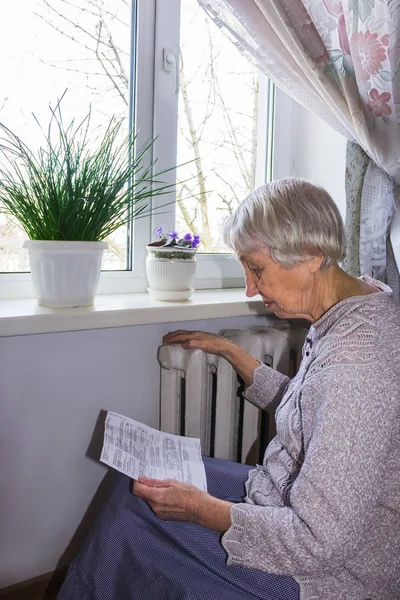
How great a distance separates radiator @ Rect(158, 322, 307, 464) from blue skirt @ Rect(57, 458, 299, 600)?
0.29m

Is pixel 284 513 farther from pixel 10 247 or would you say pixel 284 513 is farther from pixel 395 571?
pixel 10 247

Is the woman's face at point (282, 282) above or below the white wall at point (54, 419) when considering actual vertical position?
above

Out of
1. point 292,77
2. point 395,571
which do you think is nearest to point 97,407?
point 395,571

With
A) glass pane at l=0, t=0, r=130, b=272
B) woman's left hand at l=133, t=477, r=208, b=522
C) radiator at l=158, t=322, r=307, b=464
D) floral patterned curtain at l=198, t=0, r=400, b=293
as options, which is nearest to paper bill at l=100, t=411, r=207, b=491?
woman's left hand at l=133, t=477, r=208, b=522

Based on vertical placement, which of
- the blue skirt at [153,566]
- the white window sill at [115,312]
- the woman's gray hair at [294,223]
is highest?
the woman's gray hair at [294,223]

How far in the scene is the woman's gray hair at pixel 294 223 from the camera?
99cm

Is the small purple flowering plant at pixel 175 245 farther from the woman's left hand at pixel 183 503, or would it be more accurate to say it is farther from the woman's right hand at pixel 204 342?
the woman's left hand at pixel 183 503

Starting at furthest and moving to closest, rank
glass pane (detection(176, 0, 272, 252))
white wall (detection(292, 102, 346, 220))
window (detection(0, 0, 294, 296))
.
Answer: white wall (detection(292, 102, 346, 220)) → glass pane (detection(176, 0, 272, 252)) → window (detection(0, 0, 294, 296))

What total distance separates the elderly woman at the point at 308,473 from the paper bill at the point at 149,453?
63mm

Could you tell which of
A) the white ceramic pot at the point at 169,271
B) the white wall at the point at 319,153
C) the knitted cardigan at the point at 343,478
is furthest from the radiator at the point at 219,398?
the white wall at the point at 319,153

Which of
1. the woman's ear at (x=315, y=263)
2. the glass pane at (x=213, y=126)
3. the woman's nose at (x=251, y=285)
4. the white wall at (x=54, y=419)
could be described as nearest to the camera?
the woman's ear at (x=315, y=263)

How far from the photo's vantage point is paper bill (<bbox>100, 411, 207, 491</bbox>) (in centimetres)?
103

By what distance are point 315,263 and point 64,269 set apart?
20.8 inches

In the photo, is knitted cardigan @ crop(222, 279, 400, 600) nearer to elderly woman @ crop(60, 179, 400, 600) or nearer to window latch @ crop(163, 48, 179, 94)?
elderly woman @ crop(60, 179, 400, 600)
